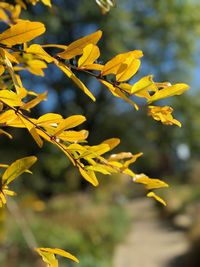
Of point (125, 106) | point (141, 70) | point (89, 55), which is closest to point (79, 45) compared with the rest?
point (89, 55)

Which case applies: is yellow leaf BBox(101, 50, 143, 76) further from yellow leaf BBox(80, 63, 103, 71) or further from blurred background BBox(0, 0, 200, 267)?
blurred background BBox(0, 0, 200, 267)

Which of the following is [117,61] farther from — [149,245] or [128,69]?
[149,245]

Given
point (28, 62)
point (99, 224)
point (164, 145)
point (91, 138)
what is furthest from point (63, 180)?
point (28, 62)

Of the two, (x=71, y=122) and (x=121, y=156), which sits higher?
(x=71, y=122)

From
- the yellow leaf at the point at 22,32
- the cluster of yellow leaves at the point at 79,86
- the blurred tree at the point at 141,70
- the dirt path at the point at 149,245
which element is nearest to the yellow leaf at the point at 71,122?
the cluster of yellow leaves at the point at 79,86

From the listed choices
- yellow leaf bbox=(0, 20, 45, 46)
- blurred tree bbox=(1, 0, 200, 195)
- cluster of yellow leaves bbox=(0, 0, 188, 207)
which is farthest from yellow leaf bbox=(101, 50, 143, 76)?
blurred tree bbox=(1, 0, 200, 195)

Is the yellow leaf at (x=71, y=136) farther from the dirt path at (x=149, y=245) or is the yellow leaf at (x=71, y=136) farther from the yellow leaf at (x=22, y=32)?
the dirt path at (x=149, y=245)
